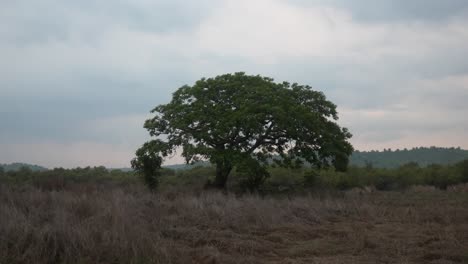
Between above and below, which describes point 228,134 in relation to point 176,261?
above

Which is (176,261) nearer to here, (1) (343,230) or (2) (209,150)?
(1) (343,230)

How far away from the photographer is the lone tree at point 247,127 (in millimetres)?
20188

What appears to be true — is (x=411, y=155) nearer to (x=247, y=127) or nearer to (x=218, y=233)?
(x=247, y=127)

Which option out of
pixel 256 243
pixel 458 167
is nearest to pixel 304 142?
pixel 256 243

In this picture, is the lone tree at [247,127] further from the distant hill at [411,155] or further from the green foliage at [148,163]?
the distant hill at [411,155]

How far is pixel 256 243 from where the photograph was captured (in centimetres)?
843

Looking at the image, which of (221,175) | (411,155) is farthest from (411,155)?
(221,175)

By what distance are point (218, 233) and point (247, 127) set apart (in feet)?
36.1

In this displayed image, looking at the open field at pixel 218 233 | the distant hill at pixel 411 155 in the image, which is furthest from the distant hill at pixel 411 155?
the open field at pixel 218 233

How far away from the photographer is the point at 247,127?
19.9 metres

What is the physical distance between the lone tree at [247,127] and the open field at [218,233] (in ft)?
23.2

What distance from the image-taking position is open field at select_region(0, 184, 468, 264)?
6.79 metres

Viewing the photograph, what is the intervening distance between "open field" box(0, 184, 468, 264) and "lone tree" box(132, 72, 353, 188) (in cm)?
708

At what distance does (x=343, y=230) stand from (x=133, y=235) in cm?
526
